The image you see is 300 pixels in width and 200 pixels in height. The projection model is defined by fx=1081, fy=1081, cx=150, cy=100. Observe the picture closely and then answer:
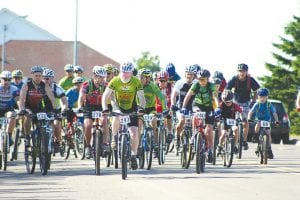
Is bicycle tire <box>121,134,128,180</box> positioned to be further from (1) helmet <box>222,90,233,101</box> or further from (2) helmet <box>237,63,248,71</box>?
(2) helmet <box>237,63,248,71</box>

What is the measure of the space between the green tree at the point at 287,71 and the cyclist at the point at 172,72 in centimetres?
3941

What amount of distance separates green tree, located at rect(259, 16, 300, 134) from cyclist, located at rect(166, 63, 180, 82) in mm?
39411

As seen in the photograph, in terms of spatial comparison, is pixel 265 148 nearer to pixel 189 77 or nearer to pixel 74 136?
pixel 189 77

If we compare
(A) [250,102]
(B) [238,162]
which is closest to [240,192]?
(B) [238,162]

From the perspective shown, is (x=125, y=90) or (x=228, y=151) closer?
(x=125, y=90)

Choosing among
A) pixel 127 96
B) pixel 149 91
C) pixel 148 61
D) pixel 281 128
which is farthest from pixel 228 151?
pixel 148 61

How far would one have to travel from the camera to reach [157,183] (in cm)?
1611

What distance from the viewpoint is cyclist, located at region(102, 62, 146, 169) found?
17.6 meters

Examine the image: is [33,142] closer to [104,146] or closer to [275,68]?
[104,146]

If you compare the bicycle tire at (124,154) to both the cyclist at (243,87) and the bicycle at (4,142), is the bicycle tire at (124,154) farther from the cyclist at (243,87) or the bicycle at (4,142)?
the cyclist at (243,87)

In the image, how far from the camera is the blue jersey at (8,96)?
20469 millimetres

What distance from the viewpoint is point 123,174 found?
55.2 feet

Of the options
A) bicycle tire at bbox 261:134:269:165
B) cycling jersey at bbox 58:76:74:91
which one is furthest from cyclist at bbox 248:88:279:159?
cycling jersey at bbox 58:76:74:91

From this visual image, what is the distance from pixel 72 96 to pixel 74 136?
126 centimetres
